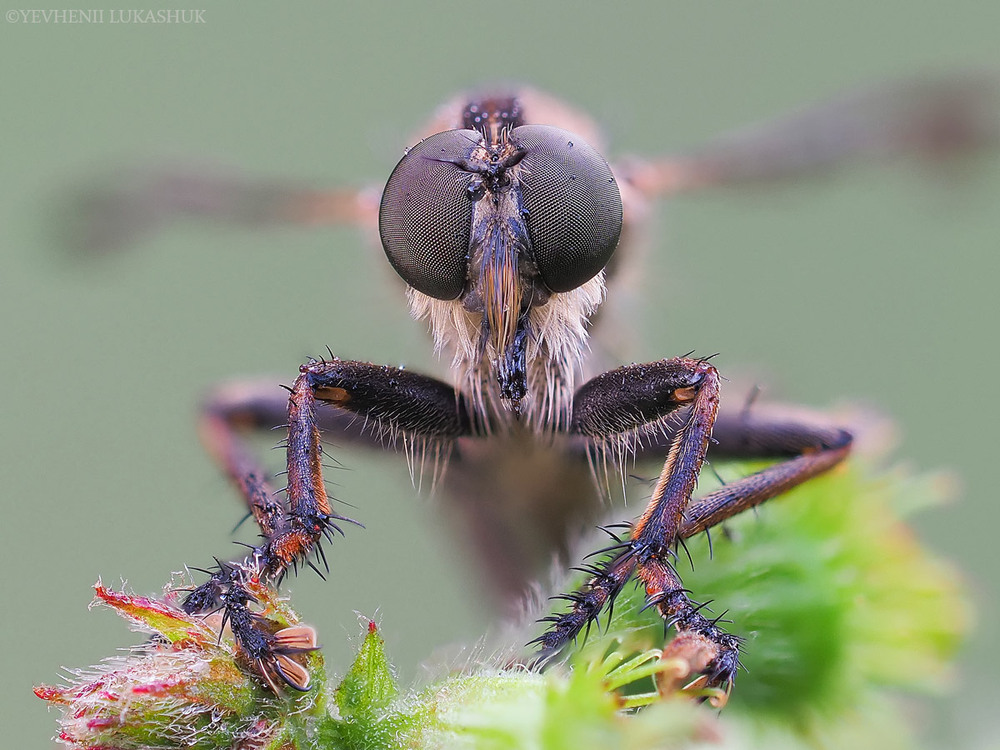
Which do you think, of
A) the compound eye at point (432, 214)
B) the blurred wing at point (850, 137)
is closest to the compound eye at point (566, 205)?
the compound eye at point (432, 214)

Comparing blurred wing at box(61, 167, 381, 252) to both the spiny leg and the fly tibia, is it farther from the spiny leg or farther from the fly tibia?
the fly tibia

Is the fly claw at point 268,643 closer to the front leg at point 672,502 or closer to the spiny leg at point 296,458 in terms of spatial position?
the spiny leg at point 296,458

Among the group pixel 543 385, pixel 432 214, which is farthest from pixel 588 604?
pixel 432 214

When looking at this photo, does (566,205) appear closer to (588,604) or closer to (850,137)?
(588,604)

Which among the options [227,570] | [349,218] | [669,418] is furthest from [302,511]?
[349,218]

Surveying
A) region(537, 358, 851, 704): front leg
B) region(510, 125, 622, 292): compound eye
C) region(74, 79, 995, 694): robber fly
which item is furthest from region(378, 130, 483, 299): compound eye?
region(537, 358, 851, 704): front leg

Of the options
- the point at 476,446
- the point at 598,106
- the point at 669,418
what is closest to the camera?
the point at 669,418

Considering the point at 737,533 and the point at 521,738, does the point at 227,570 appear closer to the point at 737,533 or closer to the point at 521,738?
the point at 521,738
